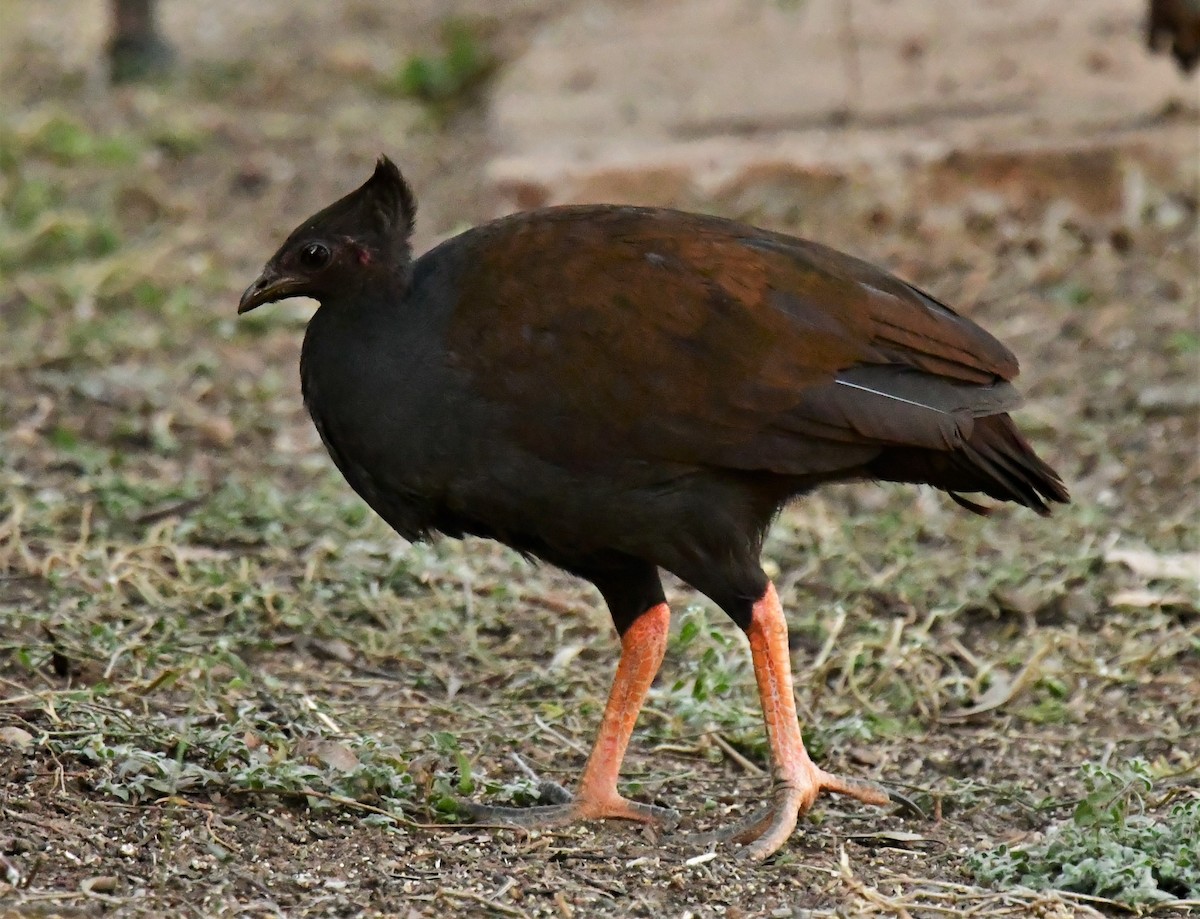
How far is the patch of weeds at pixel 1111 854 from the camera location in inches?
162

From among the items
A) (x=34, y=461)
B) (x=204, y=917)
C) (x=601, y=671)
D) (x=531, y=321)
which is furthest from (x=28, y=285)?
(x=204, y=917)

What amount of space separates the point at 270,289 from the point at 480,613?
1.79m

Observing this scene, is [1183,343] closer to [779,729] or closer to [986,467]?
[986,467]

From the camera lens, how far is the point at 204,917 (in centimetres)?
369

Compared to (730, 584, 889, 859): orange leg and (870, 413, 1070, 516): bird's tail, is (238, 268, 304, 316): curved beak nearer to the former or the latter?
(730, 584, 889, 859): orange leg

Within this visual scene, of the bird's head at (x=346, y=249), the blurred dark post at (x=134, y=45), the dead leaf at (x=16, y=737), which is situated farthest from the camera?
the blurred dark post at (x=134, y=45)

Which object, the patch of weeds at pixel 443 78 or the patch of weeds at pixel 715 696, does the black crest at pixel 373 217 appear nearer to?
the patch of weeds at pixel 715 696

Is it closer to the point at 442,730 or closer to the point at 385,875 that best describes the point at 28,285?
the point at 442,730

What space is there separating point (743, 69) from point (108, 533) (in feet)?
19.1

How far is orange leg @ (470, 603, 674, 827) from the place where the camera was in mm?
4539

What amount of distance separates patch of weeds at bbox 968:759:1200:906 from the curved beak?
6.92 ft

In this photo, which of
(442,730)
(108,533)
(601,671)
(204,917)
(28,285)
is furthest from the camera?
(28,285)

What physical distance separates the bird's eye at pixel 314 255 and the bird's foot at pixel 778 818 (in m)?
1.65

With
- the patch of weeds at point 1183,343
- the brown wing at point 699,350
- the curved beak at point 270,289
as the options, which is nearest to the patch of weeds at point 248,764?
the brown wing at point 699,350
